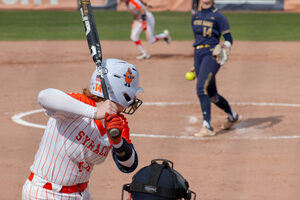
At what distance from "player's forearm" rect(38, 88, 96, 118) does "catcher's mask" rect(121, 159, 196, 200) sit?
862 millimetres

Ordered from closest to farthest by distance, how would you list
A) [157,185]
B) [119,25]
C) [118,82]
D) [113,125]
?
[157,185]
[113,125]
[118,82]
[119,25]

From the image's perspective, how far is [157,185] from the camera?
2.80 meters

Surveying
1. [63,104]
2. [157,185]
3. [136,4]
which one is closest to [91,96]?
[63,104]

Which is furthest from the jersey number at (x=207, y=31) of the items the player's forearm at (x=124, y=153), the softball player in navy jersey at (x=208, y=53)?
the player's forearm at (x=124, y=153)

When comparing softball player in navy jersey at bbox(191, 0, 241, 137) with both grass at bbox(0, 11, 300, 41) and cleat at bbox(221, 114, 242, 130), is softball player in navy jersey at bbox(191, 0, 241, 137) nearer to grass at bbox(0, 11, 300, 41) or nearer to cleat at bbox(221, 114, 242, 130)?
cleat at bbox(221, 114, 242, 130)

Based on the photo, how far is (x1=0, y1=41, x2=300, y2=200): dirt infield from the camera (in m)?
7.21

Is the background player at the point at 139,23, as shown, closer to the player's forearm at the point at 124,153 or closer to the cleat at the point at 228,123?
the cleat at the point at 228,123

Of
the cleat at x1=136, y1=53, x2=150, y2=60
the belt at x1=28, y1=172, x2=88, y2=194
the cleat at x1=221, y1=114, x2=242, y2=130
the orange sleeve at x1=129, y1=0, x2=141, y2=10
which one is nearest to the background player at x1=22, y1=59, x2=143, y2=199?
the belt at x1=28, y1=172, x2=88, y2=194

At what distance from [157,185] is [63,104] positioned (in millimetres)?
1077

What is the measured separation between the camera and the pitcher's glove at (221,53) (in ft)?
29.2

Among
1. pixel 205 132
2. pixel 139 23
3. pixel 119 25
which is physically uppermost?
pixel 139 23

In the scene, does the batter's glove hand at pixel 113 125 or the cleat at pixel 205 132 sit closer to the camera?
the batter's glove hand at pixel 113 125

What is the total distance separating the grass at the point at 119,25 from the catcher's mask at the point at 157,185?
17157mm

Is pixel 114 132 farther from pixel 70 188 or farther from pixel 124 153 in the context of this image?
pixel 70 188
